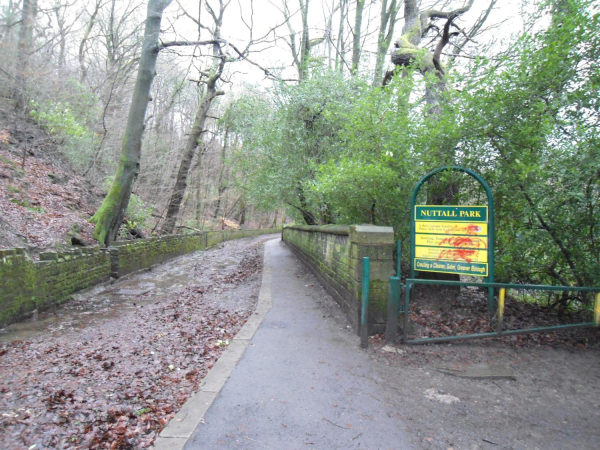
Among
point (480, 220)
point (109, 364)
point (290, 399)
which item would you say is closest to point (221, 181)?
point (109, 364)

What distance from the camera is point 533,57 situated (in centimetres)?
462

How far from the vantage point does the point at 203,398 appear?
10.7ft

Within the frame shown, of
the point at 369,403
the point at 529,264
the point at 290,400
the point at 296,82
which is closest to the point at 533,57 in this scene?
the point at 529,264

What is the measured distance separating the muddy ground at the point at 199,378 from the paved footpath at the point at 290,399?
8.1 inches

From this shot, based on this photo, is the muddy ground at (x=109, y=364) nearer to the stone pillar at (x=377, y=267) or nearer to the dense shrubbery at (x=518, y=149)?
the stone pillar at (x=377, y=267)

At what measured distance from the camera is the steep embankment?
30.9ft

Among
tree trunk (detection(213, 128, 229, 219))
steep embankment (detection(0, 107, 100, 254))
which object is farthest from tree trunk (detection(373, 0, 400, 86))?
tree trunk (detection(213, 128, 229, 219))

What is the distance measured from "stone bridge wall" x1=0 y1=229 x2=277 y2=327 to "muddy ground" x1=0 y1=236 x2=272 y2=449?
0.28 meters

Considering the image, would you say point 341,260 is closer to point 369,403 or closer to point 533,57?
point 369,403

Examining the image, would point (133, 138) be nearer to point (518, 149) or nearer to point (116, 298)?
point (116, 298)

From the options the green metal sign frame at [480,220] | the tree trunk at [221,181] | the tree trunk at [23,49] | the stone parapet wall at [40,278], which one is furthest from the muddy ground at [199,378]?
the tree trunk at [221,181]

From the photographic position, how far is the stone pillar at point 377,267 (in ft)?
15.7

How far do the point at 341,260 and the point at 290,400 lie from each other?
3.17 metres

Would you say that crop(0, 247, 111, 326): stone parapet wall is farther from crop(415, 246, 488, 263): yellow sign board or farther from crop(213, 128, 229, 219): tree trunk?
crop(213, 128, 229, 219): tree trunk
